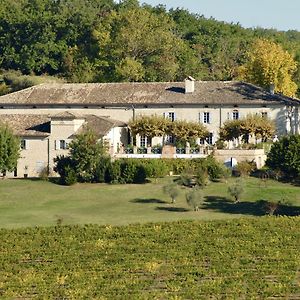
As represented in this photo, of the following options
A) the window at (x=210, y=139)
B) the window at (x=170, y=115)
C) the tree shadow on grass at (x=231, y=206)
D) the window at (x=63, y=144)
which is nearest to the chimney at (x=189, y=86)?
the window at (x=170, y=115)

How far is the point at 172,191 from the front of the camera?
52250mm

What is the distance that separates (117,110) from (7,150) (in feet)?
40.7

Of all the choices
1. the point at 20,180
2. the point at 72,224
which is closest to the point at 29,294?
the point at 72,224

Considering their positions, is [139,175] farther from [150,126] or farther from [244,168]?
[150,126]

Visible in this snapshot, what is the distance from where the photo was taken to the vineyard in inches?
1337

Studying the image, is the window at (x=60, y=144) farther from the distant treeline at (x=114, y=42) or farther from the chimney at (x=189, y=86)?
the distant treeline at (x=114, y=42)

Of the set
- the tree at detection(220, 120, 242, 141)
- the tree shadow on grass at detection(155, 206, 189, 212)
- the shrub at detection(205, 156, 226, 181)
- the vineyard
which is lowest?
the vineyard

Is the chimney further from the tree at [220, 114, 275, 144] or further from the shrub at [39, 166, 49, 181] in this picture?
the shrub at [39, 166, 49, 181]

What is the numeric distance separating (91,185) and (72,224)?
1190 centimetres

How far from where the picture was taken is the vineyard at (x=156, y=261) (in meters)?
34.0

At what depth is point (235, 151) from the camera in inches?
2440

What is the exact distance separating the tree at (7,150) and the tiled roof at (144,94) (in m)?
11.2

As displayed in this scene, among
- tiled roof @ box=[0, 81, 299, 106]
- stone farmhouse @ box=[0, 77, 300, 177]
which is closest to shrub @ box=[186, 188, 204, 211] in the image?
stone farmhouse @ box=[0, 77, 300, 177]

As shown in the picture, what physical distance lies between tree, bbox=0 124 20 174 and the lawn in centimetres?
152
